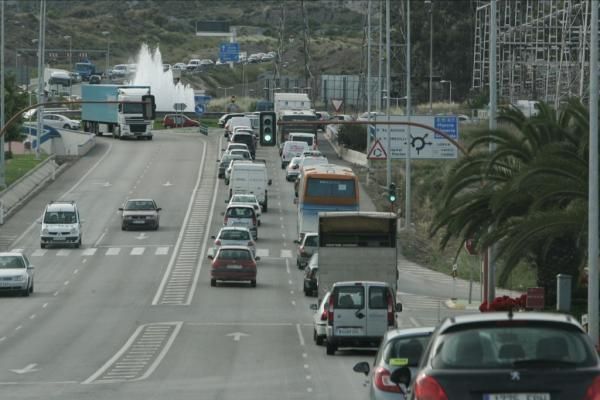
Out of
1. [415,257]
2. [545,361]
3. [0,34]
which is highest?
[0,34]

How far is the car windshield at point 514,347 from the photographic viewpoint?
1163cm

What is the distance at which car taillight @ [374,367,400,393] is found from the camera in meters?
17.8

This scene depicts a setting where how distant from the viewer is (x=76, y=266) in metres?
56.7

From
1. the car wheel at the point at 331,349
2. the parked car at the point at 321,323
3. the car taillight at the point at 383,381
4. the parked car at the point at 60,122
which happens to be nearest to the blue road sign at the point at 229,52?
the parked car at the point at 60,122

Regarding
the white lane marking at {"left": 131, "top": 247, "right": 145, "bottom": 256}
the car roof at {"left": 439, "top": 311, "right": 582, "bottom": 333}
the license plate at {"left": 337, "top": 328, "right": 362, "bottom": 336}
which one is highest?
the car roof at {"left": 439, "top": 311, "right": 582, "bottom": 333}

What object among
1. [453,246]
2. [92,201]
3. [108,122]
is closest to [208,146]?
[108,122]

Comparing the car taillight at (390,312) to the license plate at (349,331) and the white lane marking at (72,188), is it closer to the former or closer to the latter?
the license plate at (349,331)

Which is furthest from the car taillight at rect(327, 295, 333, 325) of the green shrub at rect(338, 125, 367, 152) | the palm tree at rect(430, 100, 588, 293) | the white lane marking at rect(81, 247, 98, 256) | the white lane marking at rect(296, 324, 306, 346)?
the green shrub at rect(338, 125, 367, 152)

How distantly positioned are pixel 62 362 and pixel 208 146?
7001 cm

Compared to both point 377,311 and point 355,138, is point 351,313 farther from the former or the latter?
point 355,138

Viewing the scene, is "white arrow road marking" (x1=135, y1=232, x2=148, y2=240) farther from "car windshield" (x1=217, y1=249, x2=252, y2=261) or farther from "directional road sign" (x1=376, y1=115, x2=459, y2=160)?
"car windshield" (x1=217, y1=249, x2=252, y2=261)

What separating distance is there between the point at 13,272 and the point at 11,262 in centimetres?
33

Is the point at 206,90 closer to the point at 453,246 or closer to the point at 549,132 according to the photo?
the point at 453,246

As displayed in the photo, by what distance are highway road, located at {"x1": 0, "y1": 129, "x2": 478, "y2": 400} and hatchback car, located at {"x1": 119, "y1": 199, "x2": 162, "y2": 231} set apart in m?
0.62
